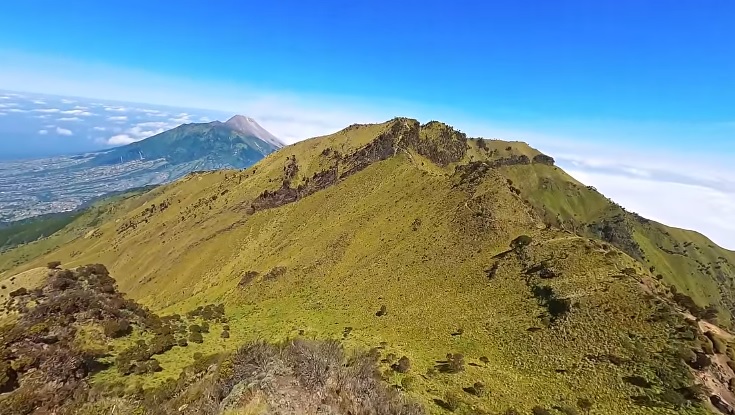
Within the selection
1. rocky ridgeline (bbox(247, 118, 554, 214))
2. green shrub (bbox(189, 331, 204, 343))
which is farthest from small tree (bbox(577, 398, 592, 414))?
rocky ridgeline (bbox(247, 118, 554, 214))

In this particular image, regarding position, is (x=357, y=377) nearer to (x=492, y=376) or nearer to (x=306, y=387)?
(x=306, y=387)

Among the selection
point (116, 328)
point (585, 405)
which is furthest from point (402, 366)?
point (116, 328)

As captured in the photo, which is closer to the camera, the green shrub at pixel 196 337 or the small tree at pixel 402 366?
the small tree at pixel 402 366

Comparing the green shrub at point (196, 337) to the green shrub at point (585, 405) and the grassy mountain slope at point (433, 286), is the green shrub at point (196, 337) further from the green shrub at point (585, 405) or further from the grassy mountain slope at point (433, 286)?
the green shrub at point (585, 405)

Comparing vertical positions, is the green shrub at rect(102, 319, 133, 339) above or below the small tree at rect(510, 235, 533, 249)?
Answer: below

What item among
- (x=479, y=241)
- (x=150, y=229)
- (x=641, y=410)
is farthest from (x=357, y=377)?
(x=150, y=229)

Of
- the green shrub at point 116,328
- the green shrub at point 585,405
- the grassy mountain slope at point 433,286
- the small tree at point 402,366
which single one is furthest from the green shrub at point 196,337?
the green shrub at point 585,405

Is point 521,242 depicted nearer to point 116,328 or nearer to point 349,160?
point 116,328

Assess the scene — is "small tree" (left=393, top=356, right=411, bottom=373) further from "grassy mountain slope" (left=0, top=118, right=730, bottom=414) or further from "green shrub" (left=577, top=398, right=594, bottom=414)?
"green shrub" (left=577, top=398, right=594, bottom=414)

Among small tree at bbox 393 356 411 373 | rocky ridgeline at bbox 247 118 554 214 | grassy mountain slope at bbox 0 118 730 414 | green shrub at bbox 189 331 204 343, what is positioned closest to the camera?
grassy mountain slope at bbox 0 118 730 414
